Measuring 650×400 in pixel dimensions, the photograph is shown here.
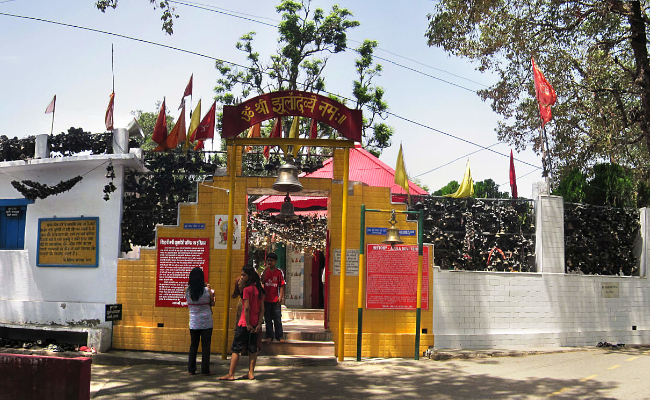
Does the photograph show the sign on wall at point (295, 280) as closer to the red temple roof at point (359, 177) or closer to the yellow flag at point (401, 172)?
the red temple roof at point (359, 177)

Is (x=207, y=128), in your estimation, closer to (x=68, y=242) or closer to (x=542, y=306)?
(x=68, y=242)

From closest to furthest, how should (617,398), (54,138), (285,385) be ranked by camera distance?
(617,398) < (285,385) < (54,138)

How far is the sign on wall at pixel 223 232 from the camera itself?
1091cm

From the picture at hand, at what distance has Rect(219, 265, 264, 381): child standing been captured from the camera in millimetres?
8633

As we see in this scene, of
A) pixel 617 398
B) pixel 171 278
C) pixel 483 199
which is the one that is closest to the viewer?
pixel 617 398

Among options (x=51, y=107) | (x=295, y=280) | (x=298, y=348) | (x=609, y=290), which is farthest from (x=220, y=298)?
(x=609, y=290)

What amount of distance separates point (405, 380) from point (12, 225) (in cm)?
856

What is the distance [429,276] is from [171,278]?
488 cm

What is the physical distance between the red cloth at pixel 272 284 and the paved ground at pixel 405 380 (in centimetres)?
124

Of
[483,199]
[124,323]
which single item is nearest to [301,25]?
[483,199]

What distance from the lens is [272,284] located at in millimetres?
10742

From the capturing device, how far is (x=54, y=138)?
11.6 metres

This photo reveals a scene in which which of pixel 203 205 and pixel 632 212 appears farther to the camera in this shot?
pixel 632 212

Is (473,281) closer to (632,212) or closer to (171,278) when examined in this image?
(632,212)
